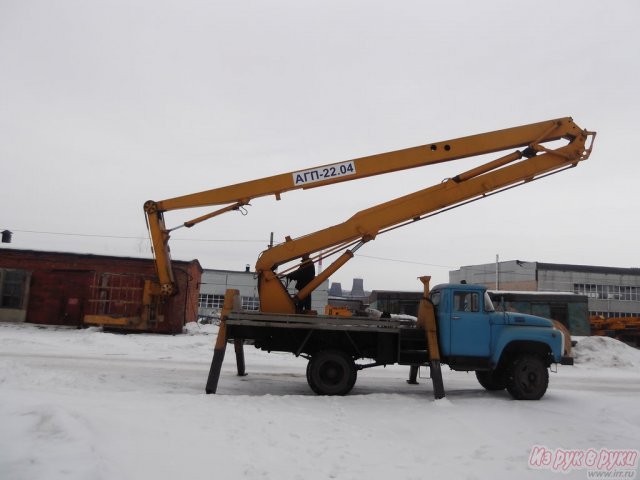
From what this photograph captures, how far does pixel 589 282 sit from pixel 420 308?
49194mm

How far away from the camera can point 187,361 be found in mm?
15844

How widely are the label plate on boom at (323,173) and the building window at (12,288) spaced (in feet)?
64.7

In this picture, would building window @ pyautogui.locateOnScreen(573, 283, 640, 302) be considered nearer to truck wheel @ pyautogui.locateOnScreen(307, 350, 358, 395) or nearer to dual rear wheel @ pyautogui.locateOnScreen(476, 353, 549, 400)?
dual rear wheel @ pyautogui.locateOnScreen(476, 353, 549, 400)

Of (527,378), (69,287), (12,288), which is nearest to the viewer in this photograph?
(527,378)

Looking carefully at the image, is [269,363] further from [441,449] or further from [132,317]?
[441,449]

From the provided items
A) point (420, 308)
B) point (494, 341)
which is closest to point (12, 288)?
point (420, 308)

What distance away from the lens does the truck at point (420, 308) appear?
9883 millimetres

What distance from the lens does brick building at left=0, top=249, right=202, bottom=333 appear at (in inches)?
926

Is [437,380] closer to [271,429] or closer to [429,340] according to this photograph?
[429,340]

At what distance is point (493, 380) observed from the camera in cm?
1129

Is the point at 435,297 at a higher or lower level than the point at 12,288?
higher

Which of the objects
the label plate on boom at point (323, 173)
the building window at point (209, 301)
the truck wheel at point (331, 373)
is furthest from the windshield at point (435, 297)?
the building window at point (209, 301)

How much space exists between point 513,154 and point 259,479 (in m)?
8.86

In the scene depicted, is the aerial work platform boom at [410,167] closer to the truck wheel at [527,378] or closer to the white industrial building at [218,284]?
the truck wheel at [527,378]
